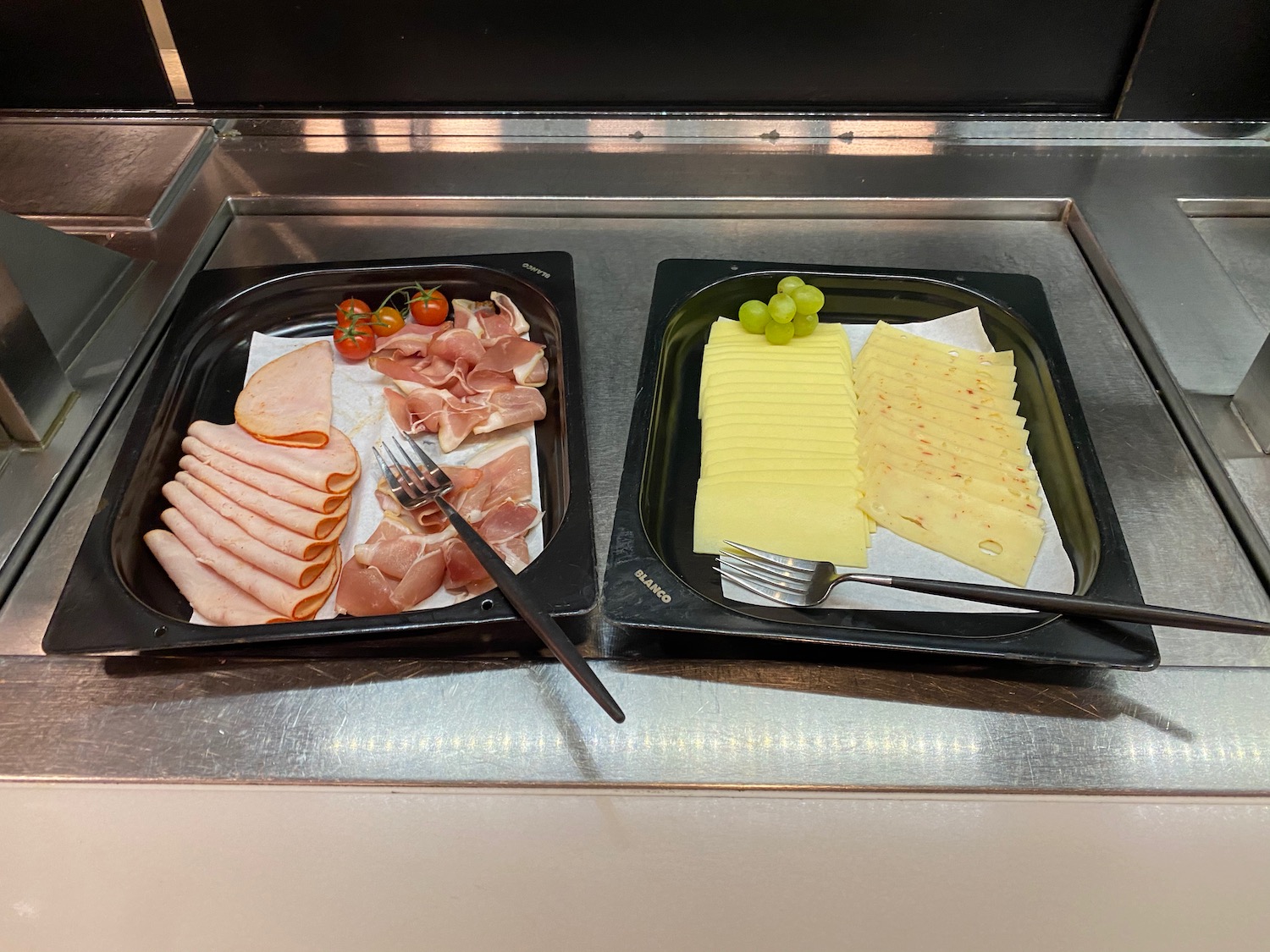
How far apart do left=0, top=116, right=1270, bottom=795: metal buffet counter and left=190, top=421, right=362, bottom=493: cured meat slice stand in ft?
0.67

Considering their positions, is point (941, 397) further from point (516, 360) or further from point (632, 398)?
point (516, 360)

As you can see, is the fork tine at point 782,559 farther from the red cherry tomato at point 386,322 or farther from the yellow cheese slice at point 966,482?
the red cherry tomato at point 386,322

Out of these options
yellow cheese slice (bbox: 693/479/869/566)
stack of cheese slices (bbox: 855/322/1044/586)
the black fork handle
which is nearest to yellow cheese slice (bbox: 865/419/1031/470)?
stack of cheese slices (bbox: 855/322/1044/586)

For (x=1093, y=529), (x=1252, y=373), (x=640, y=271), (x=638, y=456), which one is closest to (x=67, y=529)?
(x=638, y=456)

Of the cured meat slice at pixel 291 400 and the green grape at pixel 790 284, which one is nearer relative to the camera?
the cured meat slice at pixel 291 400

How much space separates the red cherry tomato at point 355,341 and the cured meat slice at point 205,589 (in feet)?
1.46

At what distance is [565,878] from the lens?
1.00m

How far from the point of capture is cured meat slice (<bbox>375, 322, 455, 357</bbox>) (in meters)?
1.55

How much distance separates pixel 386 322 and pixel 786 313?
0.71m

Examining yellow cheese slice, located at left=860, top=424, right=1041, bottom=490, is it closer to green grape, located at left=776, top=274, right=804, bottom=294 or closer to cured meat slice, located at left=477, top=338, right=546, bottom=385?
green grape, located at left=776, top=274, right=804, bottom=294

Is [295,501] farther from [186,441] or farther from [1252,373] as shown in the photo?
[1252,373]


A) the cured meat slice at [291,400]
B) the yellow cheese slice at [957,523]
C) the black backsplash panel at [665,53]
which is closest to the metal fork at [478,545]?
the cured meat slice at [291,400]

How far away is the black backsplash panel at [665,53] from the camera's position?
1853 mm

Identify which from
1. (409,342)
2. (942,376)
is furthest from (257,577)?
(942,376)
